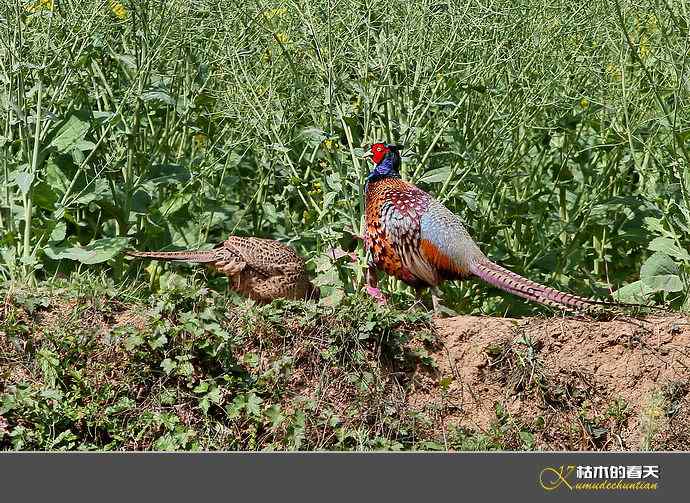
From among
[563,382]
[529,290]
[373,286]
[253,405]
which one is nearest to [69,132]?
[373,286]

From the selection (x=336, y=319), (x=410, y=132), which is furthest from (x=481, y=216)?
Result: (x=336, y=319)

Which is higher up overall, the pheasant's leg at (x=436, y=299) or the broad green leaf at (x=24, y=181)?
the broad green leaf at (x=24, y=181)

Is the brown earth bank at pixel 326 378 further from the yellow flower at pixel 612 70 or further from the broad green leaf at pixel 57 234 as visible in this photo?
the yellow flower at pixel 612 70

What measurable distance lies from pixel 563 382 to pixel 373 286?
5.22 feet

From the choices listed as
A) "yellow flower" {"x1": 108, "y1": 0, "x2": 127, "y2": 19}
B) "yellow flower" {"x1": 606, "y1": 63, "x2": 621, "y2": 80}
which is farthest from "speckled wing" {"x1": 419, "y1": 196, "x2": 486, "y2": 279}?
"yellow flower" {"x1": 108, "y1": 0, "x2": 127, "y2": 19}

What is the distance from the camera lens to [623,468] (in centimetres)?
577

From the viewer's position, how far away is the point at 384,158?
7.72 metres

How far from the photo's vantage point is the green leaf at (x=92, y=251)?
7508 millimetres

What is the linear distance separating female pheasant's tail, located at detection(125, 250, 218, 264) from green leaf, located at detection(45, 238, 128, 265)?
0.17 m

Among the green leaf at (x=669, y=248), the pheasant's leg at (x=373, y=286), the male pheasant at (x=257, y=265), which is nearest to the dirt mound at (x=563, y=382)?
the pheasant's leg at (x=373, y=286)

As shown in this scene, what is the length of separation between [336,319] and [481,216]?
238 centimetres

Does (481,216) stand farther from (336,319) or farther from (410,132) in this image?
(336,319)

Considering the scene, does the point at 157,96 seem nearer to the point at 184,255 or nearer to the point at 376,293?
the point at 184,255

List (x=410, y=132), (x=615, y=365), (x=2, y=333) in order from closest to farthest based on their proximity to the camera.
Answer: (x=2, y=333) → (x=615, y=365) → (x=410, y=132)
